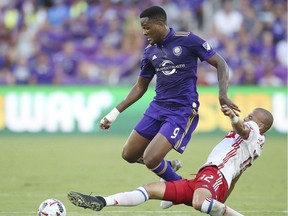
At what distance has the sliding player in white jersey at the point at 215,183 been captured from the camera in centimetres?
845

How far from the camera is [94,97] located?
21.3m

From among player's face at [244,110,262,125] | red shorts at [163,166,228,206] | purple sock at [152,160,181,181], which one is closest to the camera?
red shorts at [163,166,228,206]

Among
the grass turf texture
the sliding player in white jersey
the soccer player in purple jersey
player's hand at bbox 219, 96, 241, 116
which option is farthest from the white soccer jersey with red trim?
the grass turf texture

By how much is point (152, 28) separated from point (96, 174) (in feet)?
18.0

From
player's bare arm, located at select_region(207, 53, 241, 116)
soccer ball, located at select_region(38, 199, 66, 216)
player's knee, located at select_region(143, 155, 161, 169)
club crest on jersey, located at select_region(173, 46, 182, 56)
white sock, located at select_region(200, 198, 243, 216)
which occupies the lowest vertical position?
soccer ball, located at select_region(38, 199, 66, 216)

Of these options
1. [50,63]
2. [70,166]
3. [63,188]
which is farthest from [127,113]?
[63,188]

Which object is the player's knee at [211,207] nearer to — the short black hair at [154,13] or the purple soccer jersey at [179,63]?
the purple soccer jersey at [179,63]

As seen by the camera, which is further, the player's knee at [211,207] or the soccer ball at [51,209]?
the soccer ball at [51,209]

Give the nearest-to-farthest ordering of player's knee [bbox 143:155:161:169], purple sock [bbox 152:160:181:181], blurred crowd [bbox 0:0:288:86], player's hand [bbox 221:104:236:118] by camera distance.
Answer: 1. player's hand [bbox 221:104:236:118]
2. player's knee [bbox 143:155:161:169]
3. purple sock [bbox 152:160:181:181]
4. blurred crowd [bbox 0:0:288:86]

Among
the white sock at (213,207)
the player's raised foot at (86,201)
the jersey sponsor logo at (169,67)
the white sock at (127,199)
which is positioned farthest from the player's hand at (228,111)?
the player's raised foot at (86,201)

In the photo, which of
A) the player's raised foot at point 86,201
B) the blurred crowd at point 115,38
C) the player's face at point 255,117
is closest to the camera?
the player's raised foot at point 86,201

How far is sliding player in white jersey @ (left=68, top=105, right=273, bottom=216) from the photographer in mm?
8445

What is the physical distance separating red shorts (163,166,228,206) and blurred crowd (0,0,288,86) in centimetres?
1344

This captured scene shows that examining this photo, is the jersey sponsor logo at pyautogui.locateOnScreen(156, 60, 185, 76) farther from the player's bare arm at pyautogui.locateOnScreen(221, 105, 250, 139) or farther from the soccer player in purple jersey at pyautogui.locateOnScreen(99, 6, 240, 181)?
the player's bare arm at pyautogui.locateOnScreen(221, 105, 250, 139)
